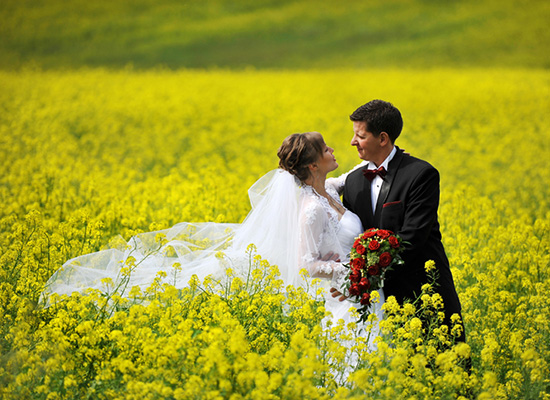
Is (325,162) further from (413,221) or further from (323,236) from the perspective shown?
(413,221)

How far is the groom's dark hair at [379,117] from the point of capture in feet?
15.4

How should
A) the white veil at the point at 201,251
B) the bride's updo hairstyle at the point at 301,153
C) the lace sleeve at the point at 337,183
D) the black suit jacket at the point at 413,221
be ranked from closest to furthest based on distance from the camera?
the black suit jacket at the point at 413,221
the bride's updo hairstyle at the point at 301,153
the white veil at the point at 201,251
the lace sleeve at the point at 337,183

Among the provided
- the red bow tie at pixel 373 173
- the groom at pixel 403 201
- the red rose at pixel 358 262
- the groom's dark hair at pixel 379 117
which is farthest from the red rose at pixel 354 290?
the groom's dark hair at pixel 379 117

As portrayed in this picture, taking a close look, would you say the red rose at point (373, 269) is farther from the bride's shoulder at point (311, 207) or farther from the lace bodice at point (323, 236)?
the bride's shoulder at point (311, 207)

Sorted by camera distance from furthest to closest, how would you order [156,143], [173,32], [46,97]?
[173,32], [46,97], [156,143]

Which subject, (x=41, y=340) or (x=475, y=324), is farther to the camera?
(x=475, y=324)

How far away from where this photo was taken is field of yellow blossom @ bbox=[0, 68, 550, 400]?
3.68m

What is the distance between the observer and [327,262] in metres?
4.74

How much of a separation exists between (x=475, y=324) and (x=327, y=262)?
1.57 m

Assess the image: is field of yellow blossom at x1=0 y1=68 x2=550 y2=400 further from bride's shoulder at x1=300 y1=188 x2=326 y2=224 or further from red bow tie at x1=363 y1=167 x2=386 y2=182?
red bow tie at x1=363 y1=167 x2=386 y2=182

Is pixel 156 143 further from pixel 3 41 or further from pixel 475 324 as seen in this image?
pixel 3 41

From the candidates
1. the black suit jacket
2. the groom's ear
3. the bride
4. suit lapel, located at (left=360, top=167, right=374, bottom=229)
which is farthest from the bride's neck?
the groom's ear

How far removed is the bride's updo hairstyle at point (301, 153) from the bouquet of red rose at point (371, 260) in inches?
32.3

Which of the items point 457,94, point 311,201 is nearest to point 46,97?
point 457,94
